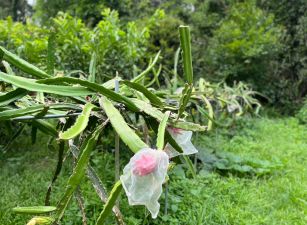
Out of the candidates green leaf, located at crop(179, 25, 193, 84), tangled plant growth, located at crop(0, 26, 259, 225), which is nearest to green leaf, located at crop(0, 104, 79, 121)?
tangled plant growth, located at crop(0, 26, 259, 225)

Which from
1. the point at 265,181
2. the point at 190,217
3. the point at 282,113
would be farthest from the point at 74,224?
the point at 282,113

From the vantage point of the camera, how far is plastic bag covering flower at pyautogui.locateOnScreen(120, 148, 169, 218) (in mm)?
659

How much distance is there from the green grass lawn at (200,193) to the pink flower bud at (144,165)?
2.65 ft

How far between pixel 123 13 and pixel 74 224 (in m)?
4.49

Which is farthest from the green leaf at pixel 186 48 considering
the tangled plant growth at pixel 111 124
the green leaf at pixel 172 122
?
the green leaf at pixel 172 122

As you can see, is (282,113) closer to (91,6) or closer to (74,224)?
(91,6)

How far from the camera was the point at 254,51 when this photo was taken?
224 inches

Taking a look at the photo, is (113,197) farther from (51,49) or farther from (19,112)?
(51,49)

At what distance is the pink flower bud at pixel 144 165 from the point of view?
656 millimetres

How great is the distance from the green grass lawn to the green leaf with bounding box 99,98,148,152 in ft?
2.25

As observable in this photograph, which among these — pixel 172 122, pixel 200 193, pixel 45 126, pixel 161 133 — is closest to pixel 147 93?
pixel 172 122

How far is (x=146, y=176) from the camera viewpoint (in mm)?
661

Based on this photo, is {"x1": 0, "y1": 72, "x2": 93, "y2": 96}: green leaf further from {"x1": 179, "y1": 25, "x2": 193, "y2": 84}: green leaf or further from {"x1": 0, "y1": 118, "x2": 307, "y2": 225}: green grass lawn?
{"x1": 0, "y1": 118, "x2": 307, "y2": 225}: green grass lawn

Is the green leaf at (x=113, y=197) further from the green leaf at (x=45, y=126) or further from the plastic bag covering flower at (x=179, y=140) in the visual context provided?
the green leaf at (x=45, y=126)
